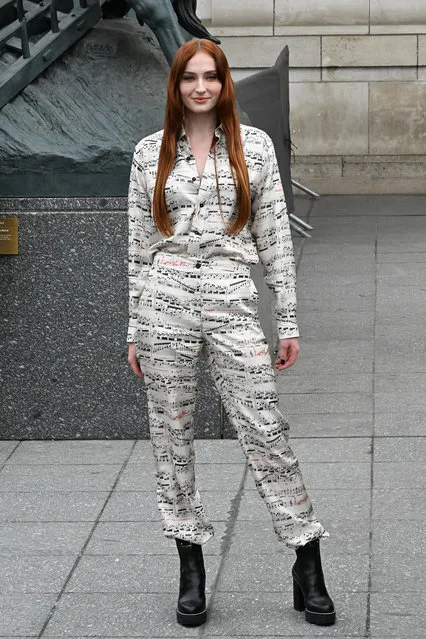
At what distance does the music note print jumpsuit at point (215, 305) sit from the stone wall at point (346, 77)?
12.6 m

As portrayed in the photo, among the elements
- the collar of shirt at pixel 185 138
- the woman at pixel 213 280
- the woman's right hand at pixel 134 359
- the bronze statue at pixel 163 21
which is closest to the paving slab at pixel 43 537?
the woman at pixel 213 280

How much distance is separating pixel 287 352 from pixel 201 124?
80 cm

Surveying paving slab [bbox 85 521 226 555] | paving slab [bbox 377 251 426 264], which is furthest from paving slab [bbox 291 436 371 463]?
paving slab [bbox 377 251 426 264]

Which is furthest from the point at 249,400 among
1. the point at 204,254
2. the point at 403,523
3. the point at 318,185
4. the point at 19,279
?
the point at 318,185

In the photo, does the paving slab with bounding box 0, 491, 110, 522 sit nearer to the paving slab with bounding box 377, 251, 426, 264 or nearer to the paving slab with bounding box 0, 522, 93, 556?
the paving slab with bounding box 0, 522, 93, 556

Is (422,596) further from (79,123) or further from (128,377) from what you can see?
(79,123)

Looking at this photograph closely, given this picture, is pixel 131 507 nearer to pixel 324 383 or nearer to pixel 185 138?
pixel 185 138

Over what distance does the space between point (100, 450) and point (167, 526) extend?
7.25ft

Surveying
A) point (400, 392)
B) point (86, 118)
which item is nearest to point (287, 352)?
point (86, 118)

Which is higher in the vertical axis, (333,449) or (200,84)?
(200,84)

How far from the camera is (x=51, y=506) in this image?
5.89m

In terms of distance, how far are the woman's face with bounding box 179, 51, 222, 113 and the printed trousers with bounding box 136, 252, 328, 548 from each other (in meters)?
0.49

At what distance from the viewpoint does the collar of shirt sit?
4.39 meters

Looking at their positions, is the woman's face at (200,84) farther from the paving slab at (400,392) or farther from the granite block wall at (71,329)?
the paving slab at (400,392)
